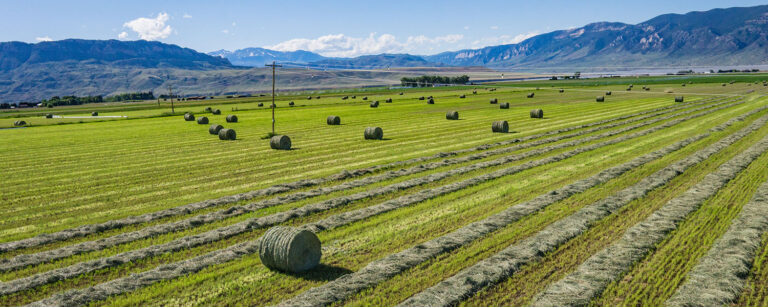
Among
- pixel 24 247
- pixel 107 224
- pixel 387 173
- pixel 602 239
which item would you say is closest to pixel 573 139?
pixel 387 173

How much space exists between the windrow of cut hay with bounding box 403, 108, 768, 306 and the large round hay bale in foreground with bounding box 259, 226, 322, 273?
2.81 metres

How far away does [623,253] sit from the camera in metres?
11.8

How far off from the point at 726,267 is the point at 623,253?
6.60 ft

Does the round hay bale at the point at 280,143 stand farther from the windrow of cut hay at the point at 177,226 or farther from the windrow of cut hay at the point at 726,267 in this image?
the windrow of cut hay at the point at 726,267

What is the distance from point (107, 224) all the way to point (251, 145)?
1882cm

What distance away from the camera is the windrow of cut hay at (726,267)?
9.52 meters

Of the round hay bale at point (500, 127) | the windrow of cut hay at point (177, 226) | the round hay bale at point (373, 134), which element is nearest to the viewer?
the windrow of cut hay at point (177, 226)

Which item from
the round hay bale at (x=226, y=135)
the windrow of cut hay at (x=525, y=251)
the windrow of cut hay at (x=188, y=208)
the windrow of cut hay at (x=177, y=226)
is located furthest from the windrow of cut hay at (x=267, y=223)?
the round hay bale at (x=226, y=135)

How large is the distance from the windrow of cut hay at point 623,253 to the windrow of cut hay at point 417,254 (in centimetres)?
294

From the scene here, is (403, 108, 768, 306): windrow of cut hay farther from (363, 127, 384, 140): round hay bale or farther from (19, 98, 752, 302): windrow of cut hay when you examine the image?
(363, 127, 384, 140): round hay bale

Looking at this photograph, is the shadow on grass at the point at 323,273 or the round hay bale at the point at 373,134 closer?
the shadow on grass at the point at 323,273

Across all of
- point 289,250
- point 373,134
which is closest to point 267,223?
point 289,250

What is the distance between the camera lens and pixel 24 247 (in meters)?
13.4

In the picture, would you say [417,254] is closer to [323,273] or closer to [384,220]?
[323,273]
